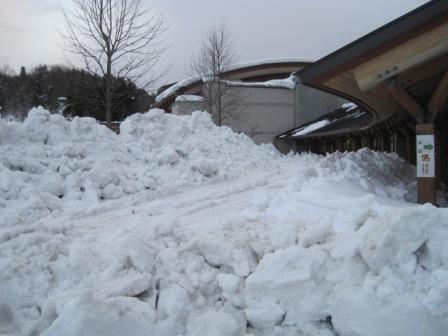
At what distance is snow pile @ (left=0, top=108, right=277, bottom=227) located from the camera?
285 inches

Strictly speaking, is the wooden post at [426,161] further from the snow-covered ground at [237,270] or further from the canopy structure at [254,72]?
the canopy structure at [254,72]

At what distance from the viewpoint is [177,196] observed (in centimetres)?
811

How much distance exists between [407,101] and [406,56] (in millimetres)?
1202

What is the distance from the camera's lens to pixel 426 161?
295 inches

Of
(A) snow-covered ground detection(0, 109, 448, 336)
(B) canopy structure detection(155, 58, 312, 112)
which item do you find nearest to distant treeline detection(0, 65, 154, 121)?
(B) canopy structure detection(155, 58, 312, 112)

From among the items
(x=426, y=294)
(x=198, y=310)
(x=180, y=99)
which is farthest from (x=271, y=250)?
(x=180, y=99)

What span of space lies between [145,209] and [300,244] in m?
3.40

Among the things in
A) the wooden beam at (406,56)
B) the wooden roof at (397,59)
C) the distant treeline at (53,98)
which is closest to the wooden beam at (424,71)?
the wooden roof at (397,59)

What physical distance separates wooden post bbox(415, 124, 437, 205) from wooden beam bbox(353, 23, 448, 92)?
1.27 meters

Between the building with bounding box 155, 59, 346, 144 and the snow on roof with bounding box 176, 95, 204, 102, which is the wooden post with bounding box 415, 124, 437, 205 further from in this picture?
the building with bounding box 155, 59, 346, 144

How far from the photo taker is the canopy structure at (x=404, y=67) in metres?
6.39

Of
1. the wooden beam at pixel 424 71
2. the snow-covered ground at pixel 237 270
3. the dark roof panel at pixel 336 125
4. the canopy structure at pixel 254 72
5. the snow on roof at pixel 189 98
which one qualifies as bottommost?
the snow-covered ground at pixel 237 270

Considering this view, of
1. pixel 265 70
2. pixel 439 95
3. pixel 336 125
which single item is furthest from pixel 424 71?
pixel 265 70

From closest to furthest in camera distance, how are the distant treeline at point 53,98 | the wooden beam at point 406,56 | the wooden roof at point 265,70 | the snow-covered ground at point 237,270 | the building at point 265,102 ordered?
the snow-covered ground at point 237,270, the wooden beam at point 406,56, the distant treeline at point 53,98, the building at point 265,102, the wooden roof at point 265,70
